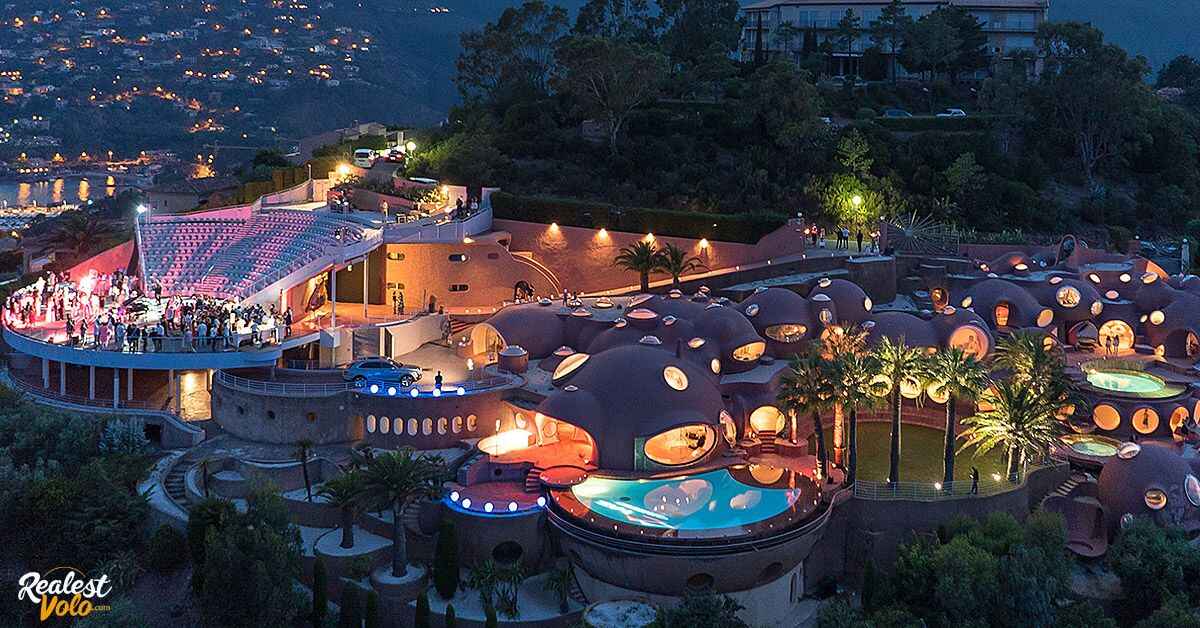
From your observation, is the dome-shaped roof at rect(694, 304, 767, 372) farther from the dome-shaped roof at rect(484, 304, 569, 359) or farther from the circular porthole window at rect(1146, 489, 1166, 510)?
the circular porthole window at rect(1146, 489, 1166, 510)

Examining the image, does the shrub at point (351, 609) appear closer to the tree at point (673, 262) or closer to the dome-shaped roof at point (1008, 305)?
the tree at point (673, 262)

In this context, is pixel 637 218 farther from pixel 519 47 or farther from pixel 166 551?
pixel 166 551

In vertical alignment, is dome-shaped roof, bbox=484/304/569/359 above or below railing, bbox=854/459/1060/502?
above

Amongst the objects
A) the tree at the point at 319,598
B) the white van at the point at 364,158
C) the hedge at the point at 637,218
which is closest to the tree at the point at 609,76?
the hedge at the point at 637,218

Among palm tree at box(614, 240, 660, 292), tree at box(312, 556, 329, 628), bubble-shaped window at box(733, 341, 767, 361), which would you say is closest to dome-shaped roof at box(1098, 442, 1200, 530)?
bubble-shaped window at box(733, 341, 767, 361)

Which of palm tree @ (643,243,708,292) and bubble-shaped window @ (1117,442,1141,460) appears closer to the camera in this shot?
bubble-shaped window @ (1117,442,1141,460)
